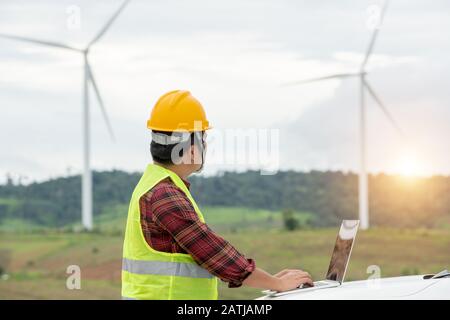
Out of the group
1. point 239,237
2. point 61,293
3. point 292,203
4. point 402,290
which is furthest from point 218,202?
point 402,290

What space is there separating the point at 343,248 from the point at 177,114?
42.8 inches

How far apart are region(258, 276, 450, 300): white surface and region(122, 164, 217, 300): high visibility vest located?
1.26ft

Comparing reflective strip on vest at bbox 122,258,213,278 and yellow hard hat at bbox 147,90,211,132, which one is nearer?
reflective strip on vest at bbox 122,258,213,278

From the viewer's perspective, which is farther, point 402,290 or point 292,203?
point 292,203

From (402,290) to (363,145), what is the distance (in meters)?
33.0

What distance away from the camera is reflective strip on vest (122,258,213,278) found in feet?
15.2

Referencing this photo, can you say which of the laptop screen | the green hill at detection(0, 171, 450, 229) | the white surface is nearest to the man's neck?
the white surface

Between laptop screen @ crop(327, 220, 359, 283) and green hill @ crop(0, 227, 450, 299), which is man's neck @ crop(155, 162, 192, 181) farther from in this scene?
green hill @ crop(0, 227, 450, 299)

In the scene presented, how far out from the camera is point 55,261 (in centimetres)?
4100

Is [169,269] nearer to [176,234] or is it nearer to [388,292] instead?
[176,234]

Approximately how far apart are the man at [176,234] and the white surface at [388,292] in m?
0.12

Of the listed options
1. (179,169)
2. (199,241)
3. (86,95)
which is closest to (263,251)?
(86,95)

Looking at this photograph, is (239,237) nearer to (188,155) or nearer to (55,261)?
(55,261)
